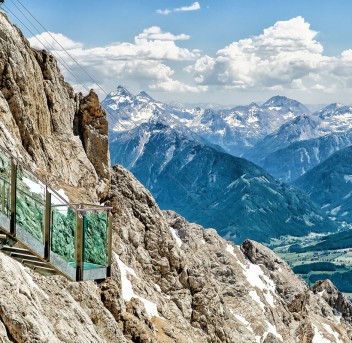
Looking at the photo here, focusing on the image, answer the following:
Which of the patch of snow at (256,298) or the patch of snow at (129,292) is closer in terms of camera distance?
the patch of snow at (129,292)

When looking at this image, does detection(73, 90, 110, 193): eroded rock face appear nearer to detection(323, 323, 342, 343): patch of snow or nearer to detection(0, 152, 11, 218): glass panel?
detection(0, 152, 11, 218): glass panel

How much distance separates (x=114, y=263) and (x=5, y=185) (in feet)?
142

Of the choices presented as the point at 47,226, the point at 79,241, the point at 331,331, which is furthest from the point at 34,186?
the point at 331,331

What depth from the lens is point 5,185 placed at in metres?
15.3

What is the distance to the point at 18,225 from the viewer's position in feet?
49.6

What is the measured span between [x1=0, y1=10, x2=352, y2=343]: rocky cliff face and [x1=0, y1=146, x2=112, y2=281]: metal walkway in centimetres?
871

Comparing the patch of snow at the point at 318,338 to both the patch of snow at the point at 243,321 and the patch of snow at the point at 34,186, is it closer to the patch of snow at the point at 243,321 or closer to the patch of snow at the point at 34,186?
the patch of snow at the point at 243,321

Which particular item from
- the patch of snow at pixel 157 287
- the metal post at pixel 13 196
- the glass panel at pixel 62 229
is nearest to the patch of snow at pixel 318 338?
the patch of snow at pixel 157 287

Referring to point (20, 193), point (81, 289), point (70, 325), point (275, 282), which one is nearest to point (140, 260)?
point (81, 289)

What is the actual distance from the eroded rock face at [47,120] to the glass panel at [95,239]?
→ 3159cm

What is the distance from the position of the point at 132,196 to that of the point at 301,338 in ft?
178

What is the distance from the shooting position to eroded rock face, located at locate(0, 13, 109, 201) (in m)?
59.4

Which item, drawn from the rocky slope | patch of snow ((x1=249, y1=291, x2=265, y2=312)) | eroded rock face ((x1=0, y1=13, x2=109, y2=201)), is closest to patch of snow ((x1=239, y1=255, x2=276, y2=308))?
the rocky slope

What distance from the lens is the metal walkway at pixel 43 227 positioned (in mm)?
15133
